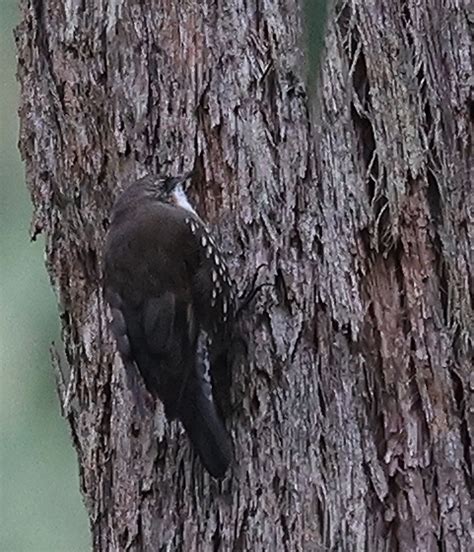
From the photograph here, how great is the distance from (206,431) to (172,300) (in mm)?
324

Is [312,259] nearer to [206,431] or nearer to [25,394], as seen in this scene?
[206,431]

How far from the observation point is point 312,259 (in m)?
2.04

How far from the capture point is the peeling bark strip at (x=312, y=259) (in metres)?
1.95

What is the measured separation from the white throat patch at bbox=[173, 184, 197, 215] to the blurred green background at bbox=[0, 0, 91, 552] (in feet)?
3.96

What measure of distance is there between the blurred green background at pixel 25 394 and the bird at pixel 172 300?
1.13 metres

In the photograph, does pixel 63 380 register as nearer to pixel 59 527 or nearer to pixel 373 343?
pixel 373 343

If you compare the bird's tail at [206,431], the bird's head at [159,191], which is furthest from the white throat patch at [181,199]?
the bird's tail at [206,431]

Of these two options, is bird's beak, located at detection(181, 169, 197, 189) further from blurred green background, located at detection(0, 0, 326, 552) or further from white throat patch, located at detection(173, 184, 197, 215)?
blurred green background, located at detection(0, 0, 326, 552)

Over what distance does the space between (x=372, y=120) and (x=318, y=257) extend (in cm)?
30

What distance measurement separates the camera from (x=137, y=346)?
2102mm

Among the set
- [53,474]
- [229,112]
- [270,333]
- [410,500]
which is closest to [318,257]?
[270,333]

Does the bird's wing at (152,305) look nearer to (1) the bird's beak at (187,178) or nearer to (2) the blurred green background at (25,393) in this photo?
(1) the bird's beak at (187,178)

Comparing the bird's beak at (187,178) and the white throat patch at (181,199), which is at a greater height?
the bird's beak at (187,178)

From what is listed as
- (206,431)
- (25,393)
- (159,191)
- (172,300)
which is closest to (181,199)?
(159,191)
